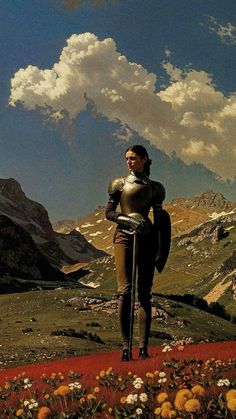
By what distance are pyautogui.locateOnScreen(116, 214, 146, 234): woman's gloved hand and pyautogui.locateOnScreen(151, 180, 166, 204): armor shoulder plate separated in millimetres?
732

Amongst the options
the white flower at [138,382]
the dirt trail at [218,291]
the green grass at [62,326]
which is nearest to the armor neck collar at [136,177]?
the white flower at [138,382]

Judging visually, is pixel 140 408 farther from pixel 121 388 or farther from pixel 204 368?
pixel 204 368

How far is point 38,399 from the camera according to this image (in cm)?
544

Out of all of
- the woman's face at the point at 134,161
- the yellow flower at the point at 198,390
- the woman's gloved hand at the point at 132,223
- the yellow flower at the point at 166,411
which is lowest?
the yellow flower at the point at 166,411

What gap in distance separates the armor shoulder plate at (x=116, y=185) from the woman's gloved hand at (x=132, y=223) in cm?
65

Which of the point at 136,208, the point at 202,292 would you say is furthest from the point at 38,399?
the point at 202,292

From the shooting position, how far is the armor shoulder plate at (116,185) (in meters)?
10.5

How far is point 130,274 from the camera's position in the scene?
10.0 m

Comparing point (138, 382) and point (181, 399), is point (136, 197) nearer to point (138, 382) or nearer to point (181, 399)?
point (138, 382)

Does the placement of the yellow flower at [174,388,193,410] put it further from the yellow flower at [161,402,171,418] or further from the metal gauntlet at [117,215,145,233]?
the metal gauntlet at [117,215,145,233]

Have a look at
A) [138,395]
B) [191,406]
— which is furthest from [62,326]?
[191,406]

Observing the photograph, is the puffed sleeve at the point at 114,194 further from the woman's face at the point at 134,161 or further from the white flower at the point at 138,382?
the white flower at the point at 138,382

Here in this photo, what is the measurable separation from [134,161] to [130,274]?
2136mm

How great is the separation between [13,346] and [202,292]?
150877 mm
